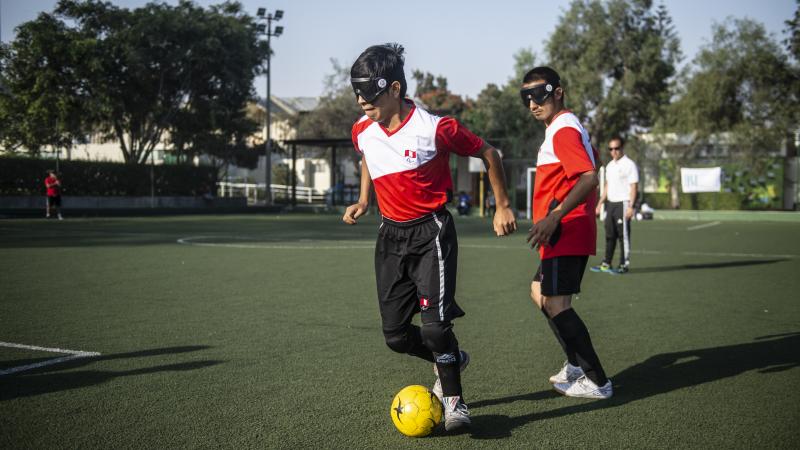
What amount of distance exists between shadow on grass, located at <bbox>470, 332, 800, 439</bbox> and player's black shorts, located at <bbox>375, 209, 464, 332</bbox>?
720mm

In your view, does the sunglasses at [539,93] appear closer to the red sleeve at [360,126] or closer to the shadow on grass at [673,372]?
the red sleeve at [360,126]

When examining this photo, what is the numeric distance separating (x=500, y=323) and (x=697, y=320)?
2.13 meters

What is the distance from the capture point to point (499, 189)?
4.36 metres

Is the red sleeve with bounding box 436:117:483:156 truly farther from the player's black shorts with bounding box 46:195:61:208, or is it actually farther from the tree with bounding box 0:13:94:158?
the tree with bounding box 0:13:94:158

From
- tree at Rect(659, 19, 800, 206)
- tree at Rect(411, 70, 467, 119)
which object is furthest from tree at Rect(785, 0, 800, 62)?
tree at Rect(411, 70, 467, 119)

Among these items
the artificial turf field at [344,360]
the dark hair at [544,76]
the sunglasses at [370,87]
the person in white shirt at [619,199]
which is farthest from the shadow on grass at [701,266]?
the sunglasses at [370,87]

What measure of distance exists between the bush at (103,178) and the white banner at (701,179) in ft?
87.6

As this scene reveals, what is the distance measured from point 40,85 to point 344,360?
33.5 meters

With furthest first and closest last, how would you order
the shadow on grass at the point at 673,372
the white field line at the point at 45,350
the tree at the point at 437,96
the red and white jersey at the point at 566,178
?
the tree at the point at 437,96, the white field line at the point at 45,350, the red and white jersey at the point at 566,178, the shadow on grass at the point at 673,372

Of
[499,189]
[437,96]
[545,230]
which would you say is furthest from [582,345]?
[437,96]

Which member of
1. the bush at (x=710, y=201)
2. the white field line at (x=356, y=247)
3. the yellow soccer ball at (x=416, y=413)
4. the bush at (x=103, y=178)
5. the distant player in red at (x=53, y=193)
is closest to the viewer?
the yellow soccer ball at (x=416, y=413)

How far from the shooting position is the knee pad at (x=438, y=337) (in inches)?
165

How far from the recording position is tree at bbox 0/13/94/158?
34031 millimetres

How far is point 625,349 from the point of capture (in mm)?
6297
